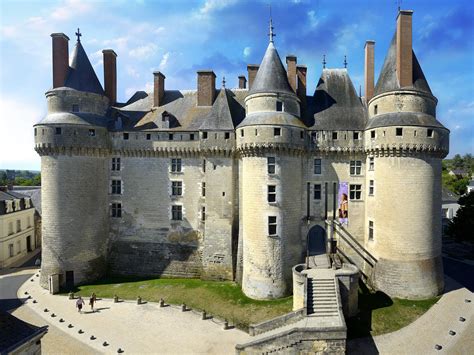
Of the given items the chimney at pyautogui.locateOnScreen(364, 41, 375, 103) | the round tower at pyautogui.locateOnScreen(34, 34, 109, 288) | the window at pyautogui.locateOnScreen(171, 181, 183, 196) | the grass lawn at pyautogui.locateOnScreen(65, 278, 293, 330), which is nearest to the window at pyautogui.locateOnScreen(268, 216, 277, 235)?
the grass lawn at pyautogui.locateOnScreen(65, 278, 293, 330)

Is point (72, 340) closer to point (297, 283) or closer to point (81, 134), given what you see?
point (297, 283)

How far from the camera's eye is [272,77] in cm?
2156

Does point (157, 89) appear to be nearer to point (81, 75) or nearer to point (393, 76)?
point (81, 75)

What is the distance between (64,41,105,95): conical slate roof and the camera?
2466 cm

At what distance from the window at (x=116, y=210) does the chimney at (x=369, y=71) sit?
70.7 ft

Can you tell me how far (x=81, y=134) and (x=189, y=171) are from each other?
8797 millimetres

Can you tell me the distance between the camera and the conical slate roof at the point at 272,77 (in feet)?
70.1

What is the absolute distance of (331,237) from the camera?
73.3 feet

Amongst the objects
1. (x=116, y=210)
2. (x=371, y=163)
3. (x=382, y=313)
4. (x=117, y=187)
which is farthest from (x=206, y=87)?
(x=382, y=313)

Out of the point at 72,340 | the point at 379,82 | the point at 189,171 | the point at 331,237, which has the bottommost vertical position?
the point at 72,340

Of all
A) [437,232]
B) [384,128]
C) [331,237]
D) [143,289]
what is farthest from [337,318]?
[143,289]

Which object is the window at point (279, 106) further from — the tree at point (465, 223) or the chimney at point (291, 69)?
the tree at point (465, 223)

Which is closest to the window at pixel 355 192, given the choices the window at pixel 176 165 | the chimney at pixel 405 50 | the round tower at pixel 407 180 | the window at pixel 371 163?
Answer: the window at pixel 371 163

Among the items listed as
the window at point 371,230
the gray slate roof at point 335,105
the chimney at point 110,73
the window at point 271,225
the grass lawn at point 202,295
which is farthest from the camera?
the chimney at point 110,73
